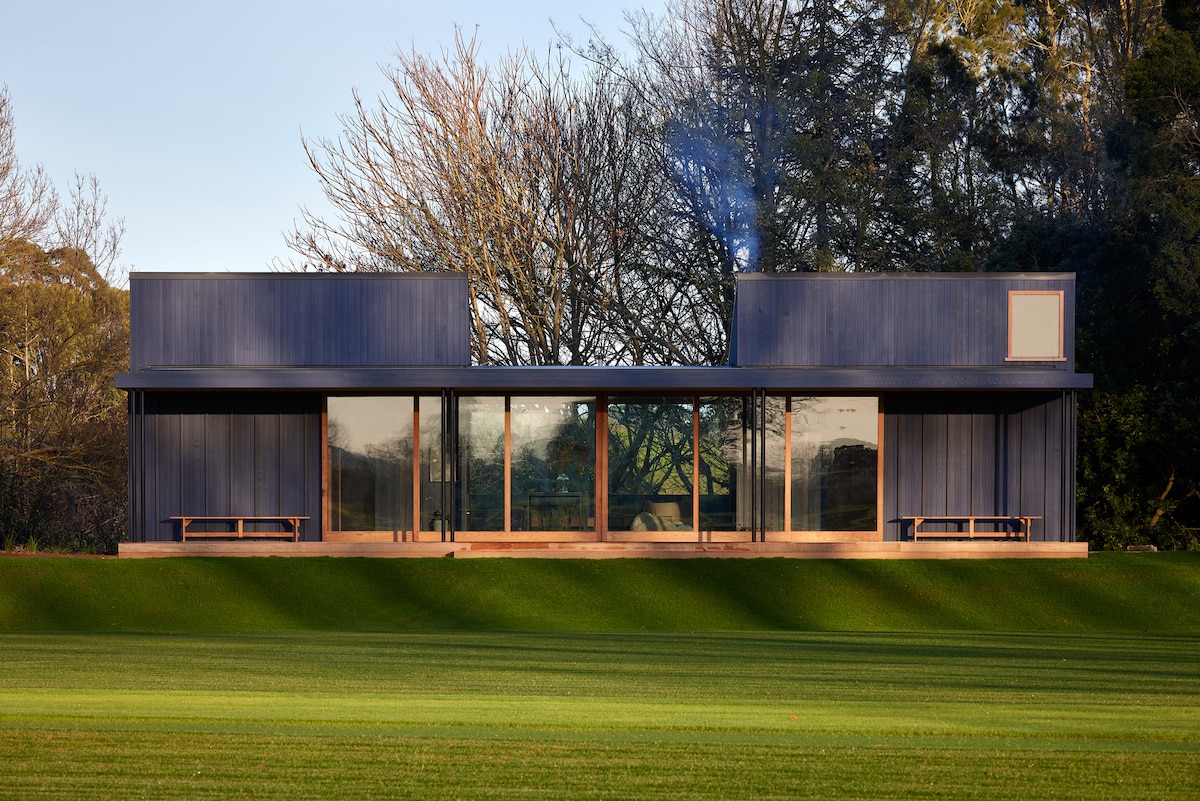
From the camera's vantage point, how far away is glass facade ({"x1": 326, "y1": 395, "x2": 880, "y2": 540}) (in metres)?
20.2

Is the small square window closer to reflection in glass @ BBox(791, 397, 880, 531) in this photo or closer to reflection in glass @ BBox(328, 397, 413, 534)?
reflection in glass @ BBox(791, 397, 880, 531)

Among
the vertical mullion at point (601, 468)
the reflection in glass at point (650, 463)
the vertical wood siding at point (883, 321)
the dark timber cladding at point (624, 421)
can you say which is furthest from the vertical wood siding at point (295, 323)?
the vertical wood siding at point (883, 321)

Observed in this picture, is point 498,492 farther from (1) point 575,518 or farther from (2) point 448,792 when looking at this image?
(2) point 448,792

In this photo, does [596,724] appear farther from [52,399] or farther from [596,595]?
[52,399]

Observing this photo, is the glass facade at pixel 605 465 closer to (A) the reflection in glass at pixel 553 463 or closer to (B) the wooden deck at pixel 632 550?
(A) the reflection in glass at pixel 553 463

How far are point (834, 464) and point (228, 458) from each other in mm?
9219

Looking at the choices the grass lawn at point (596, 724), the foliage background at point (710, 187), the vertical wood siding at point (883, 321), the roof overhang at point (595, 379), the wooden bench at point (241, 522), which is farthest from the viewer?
the foliage background at point (710, 187)

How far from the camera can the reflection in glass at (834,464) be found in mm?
20281

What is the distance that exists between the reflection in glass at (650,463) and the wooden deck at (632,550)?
90 centimetres

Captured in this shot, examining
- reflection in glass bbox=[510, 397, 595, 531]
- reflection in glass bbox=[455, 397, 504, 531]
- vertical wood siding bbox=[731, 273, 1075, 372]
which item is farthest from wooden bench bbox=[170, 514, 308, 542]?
vertical wood siding bbox=[731, 273, 1075, 372]

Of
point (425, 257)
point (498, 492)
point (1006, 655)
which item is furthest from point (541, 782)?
point (425, 257)

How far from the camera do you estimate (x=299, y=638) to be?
49.3 feet

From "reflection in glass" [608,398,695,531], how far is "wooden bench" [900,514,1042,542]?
11.4 ft

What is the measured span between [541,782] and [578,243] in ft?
84.8
